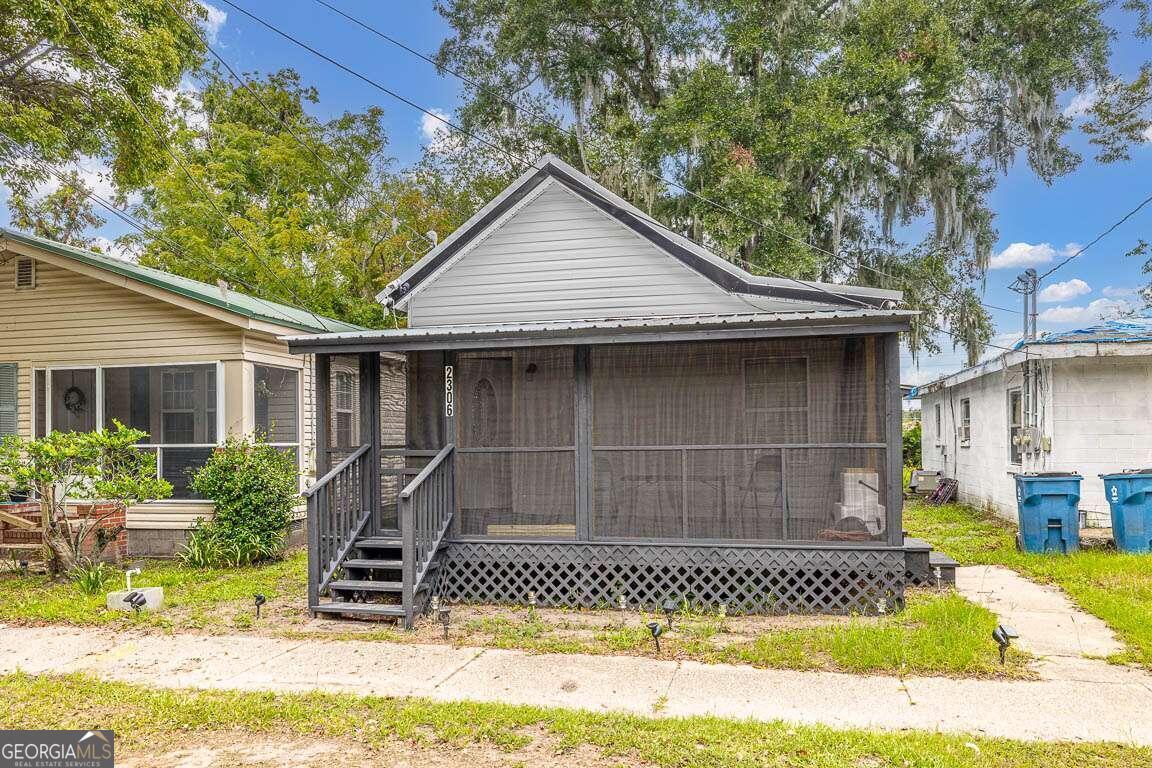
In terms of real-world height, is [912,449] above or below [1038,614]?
above

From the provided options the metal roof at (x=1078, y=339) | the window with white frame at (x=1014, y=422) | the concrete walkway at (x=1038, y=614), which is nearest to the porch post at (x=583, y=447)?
the concrete walkway at (x=1038, y=614)

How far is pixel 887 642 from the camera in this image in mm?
5422

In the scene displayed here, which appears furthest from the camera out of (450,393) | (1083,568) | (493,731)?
(1083,568)

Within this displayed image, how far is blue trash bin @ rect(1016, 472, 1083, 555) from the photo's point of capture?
28.9 feet

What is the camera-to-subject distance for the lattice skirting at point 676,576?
21.8 feet

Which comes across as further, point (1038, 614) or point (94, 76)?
point (94, 76)

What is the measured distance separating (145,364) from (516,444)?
20.7 ft

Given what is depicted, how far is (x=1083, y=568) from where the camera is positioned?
8062 mm

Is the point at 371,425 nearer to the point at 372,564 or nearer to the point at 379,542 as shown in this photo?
the point at 379,542

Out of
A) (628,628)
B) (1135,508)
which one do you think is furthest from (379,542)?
(1135,508)

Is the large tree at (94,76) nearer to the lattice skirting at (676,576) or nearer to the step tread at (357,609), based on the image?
the step tread at (357,609)

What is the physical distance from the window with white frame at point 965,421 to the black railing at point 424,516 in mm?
11490

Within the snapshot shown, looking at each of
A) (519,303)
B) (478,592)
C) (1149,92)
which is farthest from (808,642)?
(1149,92)

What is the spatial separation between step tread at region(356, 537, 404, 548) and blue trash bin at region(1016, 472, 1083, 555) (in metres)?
7.68
